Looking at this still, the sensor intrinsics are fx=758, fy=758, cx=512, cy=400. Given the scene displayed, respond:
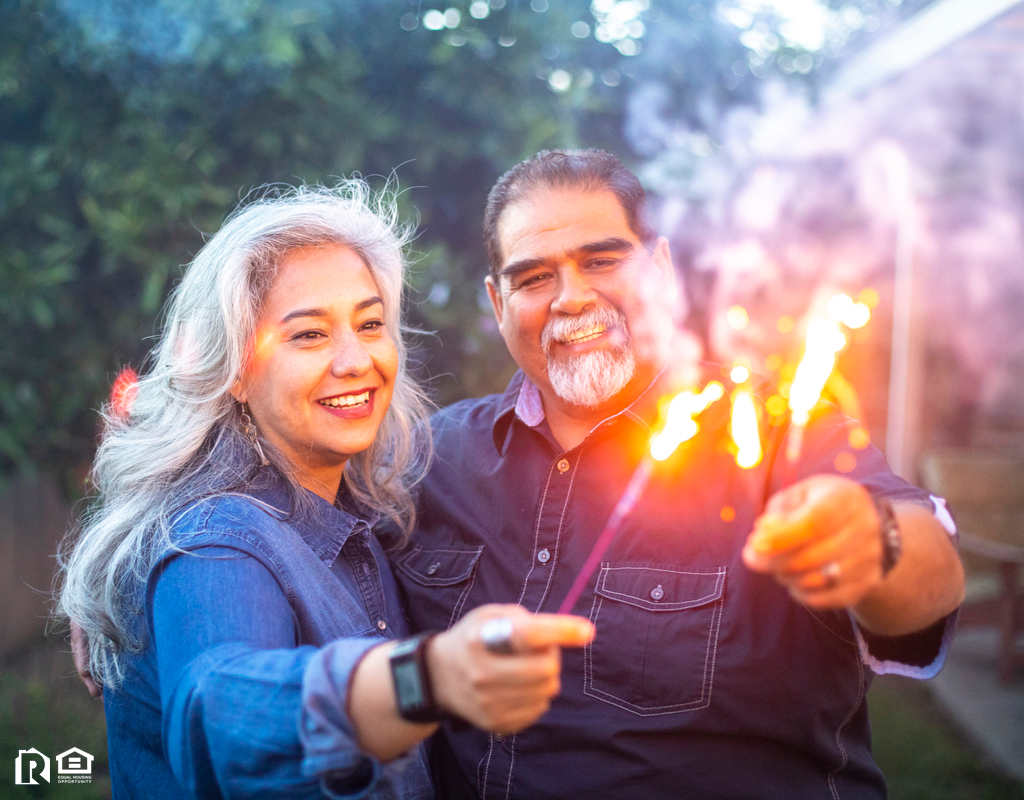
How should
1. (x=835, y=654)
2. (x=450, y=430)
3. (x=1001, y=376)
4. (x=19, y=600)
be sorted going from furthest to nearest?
(x=1001, y=376) < (x=19, y=600) < (x=450, y=430) < (x=835, y=654)

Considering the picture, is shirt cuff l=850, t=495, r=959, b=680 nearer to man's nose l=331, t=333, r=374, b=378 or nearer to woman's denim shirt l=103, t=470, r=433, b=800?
woman's denim shirt l=103, t=470, r=433, b=800

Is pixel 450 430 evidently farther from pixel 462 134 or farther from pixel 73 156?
pixel 73 156

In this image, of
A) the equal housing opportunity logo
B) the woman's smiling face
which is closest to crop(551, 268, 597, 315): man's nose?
the woman's smiling face

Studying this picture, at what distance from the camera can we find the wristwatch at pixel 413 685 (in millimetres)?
1163

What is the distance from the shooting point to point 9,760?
4.13 m

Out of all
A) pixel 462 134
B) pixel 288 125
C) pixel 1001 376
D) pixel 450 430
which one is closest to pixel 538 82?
pixel 462 134

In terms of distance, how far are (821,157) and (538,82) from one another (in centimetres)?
286

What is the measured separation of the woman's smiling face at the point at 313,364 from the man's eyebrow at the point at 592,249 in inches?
24.3

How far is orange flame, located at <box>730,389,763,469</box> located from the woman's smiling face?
3.51ft

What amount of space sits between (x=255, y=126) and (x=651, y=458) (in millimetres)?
2714

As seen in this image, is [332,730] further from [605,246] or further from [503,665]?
[605,246]

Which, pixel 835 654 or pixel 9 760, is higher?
pixel 835 654

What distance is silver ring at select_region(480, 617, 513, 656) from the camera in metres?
1.12

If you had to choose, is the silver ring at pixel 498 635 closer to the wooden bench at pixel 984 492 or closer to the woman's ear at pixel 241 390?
the woman's ear at pixel 241 390
